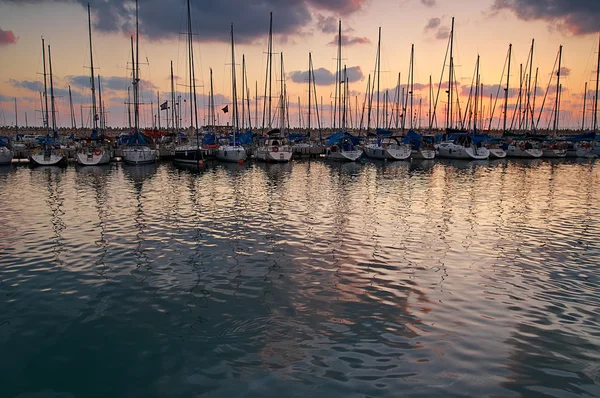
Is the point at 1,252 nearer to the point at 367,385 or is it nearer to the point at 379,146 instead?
the point at 367,385

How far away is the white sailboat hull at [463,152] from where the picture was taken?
6071 cm

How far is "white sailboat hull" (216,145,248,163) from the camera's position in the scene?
175 feet

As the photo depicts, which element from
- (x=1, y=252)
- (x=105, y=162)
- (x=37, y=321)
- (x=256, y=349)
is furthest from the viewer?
(x=105, y=162)

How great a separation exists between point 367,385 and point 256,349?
2144 millimetres

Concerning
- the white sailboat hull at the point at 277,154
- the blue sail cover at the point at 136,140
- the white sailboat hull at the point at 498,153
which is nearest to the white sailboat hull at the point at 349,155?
the white sailboat hull at the point at 277,154

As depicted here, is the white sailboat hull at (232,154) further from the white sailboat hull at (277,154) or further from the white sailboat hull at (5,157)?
the white sailboat hull at (5,157)

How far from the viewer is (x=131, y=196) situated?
25734mm

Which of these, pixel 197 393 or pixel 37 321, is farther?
pixel 37 321

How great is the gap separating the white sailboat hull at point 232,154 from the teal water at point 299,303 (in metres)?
33.6

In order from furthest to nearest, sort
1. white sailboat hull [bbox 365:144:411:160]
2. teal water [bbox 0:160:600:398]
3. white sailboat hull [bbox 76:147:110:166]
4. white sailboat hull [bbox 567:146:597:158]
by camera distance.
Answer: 1. white sailboat hull [bbox 567:146:597:158]
2. white sailboat hull [bbox 365:144:411:160]
3. white sailboat hull [bbox 76:147:110:166]
4. teal water [bbox 0:160:600:398]

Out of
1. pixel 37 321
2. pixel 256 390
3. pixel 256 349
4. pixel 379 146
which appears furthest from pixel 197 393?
pixel 379 146

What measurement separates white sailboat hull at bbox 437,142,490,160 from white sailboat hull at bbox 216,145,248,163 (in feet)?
106

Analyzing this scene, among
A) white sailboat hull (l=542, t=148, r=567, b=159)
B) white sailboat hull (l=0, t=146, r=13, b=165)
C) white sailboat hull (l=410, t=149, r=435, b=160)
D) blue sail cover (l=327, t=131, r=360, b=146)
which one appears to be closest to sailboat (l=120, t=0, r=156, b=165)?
white sailboat hull (l=0, t=146, r=13, b=165)

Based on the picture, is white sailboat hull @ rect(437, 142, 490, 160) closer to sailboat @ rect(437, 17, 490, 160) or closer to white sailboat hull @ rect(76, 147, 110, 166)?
sailboat @ rect(437, 17, 490, 160)
